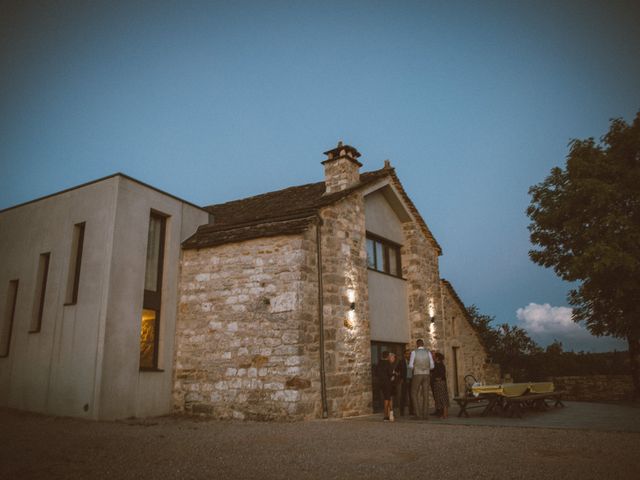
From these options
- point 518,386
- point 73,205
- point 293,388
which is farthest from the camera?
point 73,205

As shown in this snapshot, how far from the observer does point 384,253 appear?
14.6 meters

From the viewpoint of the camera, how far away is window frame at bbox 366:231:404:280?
13789 millimetres

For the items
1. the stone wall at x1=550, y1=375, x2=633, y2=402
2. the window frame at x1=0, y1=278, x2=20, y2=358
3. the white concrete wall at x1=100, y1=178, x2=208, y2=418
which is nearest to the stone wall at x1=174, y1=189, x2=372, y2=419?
the white concrete wall at x1=100, y1=178, x2=208, y2=418

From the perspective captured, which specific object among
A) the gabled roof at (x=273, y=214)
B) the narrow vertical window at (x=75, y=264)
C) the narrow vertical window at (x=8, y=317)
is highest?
the gabled roof at (x=273, y=214)

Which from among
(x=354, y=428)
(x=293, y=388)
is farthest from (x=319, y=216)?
(x=354, y=428)

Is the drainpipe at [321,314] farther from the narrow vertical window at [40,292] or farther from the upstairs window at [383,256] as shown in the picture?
the narrow vertical window at [40,292]

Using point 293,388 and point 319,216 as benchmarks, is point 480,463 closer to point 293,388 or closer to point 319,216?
point 293,388

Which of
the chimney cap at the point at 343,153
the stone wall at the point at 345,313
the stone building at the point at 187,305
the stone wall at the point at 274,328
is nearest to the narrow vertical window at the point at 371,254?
the stone building at the point at 187,305

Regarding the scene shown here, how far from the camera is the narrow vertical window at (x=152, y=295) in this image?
1112 cm

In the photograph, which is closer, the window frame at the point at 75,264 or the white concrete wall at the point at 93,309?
the white concrete wall at the point at 93,309

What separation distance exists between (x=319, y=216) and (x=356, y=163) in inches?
117

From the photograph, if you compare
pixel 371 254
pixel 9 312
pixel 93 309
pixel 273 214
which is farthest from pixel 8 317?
pixel 371 254

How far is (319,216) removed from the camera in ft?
36.2

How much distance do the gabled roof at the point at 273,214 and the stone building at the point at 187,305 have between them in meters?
0.06
